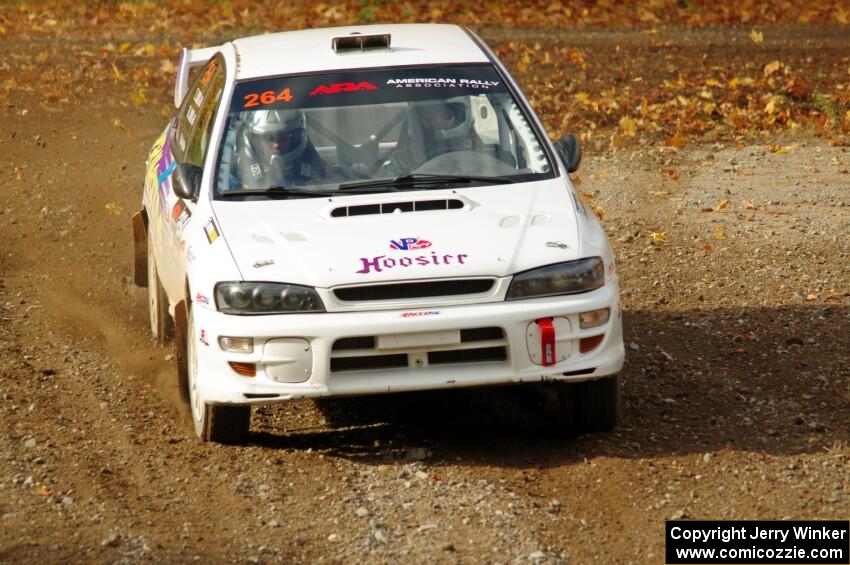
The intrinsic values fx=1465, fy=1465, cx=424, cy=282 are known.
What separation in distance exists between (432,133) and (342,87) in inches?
20.1

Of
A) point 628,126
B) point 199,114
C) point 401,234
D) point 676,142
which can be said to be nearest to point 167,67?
point 628,126

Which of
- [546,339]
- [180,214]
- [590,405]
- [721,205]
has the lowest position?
[721,205]

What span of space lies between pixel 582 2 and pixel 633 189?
37.4 ft

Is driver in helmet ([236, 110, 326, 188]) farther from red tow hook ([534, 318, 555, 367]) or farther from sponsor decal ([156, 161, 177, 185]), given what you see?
red tow hook ([534, 318, 555, 367])

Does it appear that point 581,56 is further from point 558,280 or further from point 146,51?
point 558,280

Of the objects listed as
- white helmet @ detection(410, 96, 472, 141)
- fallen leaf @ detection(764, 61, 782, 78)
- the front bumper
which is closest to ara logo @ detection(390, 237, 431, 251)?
the front bumper

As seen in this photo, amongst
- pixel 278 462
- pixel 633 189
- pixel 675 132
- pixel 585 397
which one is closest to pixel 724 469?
pixel 585 397

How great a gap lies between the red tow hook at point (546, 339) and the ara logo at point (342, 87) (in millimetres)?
1812

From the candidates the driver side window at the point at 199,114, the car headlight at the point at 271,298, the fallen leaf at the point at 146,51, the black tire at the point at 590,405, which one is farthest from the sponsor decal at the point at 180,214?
the fallen leaf at the point at 146,51

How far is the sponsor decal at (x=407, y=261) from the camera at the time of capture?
20.0 feet

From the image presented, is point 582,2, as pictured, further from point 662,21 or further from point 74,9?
point 74,9

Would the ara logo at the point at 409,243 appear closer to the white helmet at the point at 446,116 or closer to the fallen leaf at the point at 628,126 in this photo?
the white helmet at the point at 446,116

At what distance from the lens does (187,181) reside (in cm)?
698

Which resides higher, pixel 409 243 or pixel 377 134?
pixel 377 134
